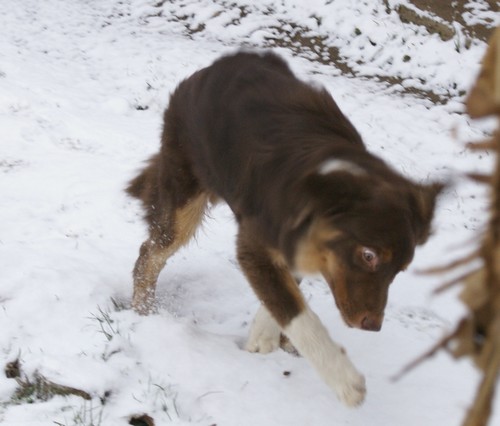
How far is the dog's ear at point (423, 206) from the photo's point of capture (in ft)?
10.9

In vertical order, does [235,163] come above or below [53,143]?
above

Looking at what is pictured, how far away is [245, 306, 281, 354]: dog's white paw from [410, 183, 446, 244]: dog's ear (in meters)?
1.18

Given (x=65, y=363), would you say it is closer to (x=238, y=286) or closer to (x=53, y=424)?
(x=53, y=424)

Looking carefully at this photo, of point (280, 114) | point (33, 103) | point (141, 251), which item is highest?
point (280, 114)

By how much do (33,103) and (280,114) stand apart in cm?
511

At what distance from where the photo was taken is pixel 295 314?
140 inches

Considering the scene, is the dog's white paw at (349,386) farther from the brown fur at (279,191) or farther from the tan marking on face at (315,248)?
the tan marking on face at (315,248)

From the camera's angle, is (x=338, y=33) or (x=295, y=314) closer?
(x=295, y=314)

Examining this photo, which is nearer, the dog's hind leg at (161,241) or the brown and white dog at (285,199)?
the brown and white dog at (285,199)

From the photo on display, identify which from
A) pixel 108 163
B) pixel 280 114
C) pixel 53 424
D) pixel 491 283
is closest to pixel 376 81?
pixel 108 163

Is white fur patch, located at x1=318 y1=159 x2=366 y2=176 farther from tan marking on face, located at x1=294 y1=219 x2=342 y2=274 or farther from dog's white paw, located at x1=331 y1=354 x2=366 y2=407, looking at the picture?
dog's white paw, located at x1=331 y1=354 x2=366 y2=407

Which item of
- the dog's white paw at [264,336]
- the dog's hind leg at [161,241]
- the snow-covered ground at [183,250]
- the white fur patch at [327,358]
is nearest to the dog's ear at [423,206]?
the snow-covered ground at [183,250]

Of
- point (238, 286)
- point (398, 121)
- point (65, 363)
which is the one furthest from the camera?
point (398, 121)

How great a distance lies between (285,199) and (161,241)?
57.7 inches
